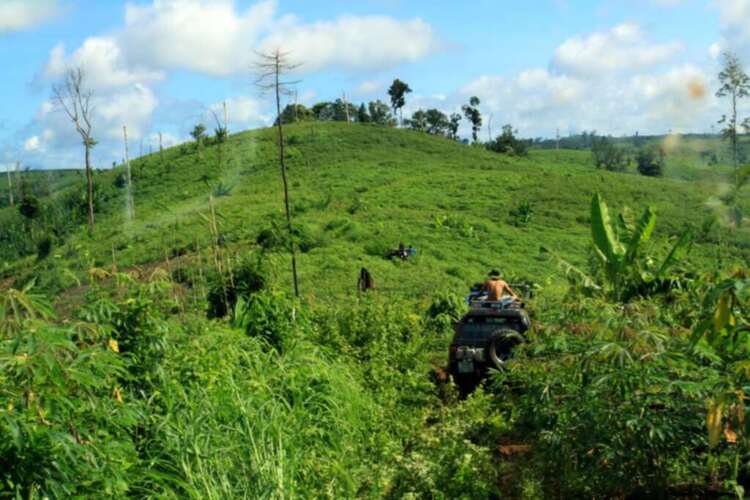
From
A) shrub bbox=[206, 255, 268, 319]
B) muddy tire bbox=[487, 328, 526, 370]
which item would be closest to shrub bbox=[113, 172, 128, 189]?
shrub bbox=[206, 255, 268, 319]

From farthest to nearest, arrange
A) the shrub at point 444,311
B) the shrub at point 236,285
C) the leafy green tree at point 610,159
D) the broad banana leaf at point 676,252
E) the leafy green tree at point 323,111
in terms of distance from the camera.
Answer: the leafy green tree at point 323,111
the leafy green tree at point 610,159
the shrub at point 444,311
the shrub at point 236,285
the broad banana leaf at point 676,252

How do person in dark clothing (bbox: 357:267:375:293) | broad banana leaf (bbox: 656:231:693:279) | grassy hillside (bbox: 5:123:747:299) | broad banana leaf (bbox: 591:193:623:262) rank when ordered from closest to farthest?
broad banana leaf (bbox: 656:231:693:279), broad banana leaf (bbox: 591:193:623:262), person in dark clothing (bbox: 357:267:375:293), grassy hillside (bbox: 5:123:747:299)

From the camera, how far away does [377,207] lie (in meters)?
33.3

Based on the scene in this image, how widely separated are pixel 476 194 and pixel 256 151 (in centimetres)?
1903

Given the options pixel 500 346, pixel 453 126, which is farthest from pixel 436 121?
pixel 500 346

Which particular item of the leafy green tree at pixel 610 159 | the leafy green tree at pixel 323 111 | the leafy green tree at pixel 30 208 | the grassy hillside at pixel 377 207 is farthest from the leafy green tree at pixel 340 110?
the leafy green tree at pixel 30 208

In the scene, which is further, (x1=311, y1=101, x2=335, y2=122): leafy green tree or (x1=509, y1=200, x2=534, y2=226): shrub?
(x1=311, y1=101, x2=335, y2=122): leafy green tree

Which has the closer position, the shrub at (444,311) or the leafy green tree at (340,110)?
the shrub at (444,311)

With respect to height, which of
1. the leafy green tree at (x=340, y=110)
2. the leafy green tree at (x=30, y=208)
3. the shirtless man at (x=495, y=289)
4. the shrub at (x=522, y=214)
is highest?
the leafy green tree at (x=340, y=110)

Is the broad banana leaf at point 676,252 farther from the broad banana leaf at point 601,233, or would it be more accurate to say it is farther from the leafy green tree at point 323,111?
the leafy green tree at point 323,111

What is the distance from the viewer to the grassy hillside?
78.3 feet

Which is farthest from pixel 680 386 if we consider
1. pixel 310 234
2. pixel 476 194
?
pixel 476 194

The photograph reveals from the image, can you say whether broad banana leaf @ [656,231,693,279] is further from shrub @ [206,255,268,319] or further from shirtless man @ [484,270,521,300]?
shrub @ [206,255,268,319]

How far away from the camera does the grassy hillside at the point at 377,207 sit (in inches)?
940
